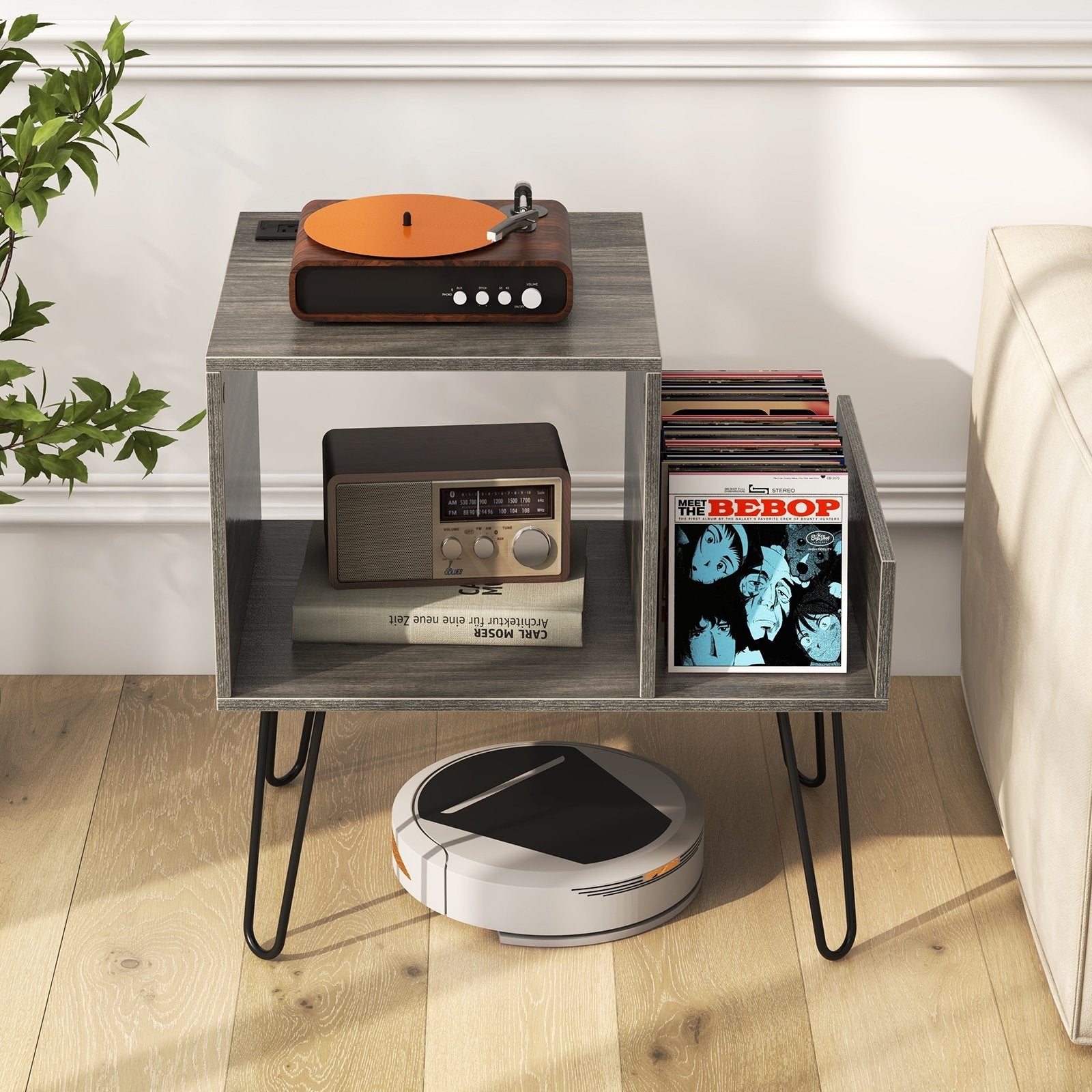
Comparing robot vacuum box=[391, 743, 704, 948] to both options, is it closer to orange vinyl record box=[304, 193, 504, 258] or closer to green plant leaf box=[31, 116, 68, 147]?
orange vinyl record box=[304, 193, 504, 258]

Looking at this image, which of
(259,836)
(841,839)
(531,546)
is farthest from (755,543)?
(259,836)

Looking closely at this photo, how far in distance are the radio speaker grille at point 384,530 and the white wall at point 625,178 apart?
1.60 feet

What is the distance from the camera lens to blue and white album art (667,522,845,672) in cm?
149

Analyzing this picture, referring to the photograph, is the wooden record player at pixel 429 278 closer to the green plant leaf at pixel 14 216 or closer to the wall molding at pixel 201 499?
the green plant leaf at pixel 14 216

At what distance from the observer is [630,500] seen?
1.70 meters

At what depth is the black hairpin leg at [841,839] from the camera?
1558 mm

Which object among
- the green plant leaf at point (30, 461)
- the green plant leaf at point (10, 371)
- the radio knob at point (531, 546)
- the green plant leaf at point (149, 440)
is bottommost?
the radio knob at point (531, 546)

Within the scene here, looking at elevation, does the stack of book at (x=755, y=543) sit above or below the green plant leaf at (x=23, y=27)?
below

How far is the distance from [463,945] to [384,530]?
481 millimetres

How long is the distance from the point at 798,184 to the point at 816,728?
70cm

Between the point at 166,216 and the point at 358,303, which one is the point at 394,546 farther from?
the point at 166,216

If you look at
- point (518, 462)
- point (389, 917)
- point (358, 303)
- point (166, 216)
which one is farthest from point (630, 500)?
point (166, 216)

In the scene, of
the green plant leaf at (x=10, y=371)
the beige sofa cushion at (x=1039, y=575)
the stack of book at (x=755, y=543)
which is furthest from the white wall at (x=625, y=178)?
the stack of book at (x=755, y=543)

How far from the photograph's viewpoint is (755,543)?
149 centimetres
